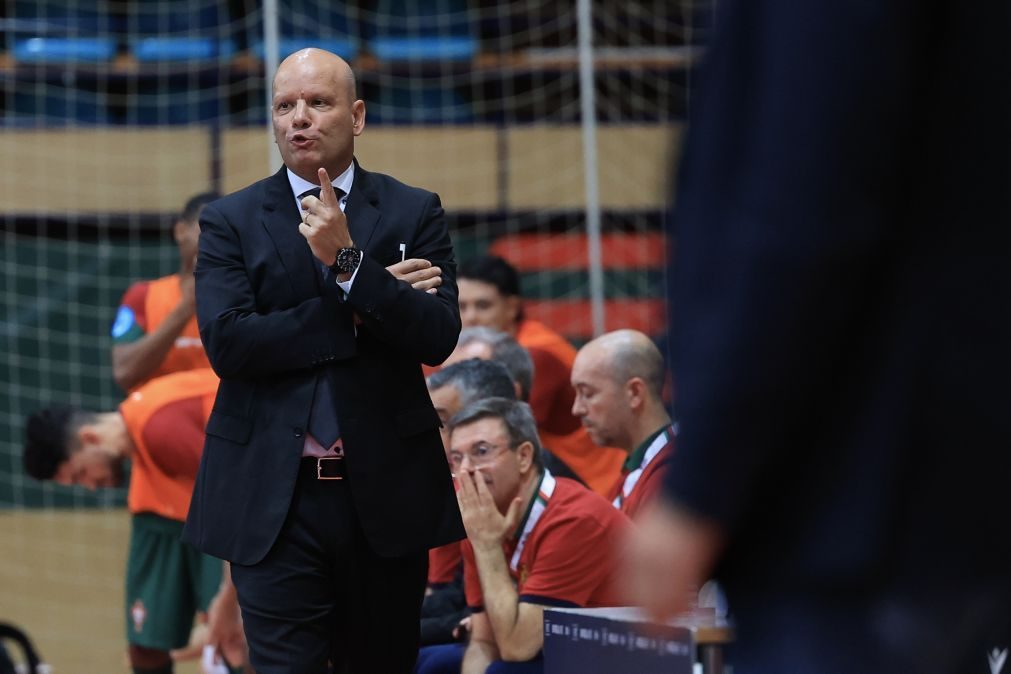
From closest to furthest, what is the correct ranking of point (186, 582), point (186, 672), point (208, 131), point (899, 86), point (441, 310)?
1. point (899, 86)
2. point (441, 310)
3. point (186, 582)
4. point (186, 672)
5. point (208, 131)

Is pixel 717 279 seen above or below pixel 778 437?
above

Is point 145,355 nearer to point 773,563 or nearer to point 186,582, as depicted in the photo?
point 186,582

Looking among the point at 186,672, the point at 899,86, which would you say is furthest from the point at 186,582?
the point at 899,86

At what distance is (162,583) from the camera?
559 centimetres

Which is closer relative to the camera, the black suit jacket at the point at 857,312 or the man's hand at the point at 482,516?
the black suit jacket at the point at 857,312

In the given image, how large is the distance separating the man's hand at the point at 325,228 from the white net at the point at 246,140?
5.35 metres

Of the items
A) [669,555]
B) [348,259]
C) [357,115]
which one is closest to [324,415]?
[348,259]

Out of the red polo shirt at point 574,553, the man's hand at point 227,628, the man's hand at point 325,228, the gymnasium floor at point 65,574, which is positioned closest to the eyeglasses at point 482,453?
the red polo shirt at point 574,553

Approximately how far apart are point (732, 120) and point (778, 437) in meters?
0.26

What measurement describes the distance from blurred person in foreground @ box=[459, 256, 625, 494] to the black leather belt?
2896 millimetres

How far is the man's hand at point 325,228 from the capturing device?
9.41ft

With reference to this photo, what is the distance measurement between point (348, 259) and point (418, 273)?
0.17 meters

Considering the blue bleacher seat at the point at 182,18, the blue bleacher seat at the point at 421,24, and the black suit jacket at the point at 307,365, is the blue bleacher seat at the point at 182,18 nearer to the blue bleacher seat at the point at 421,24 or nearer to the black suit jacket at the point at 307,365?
the blue bleacher seat at the point at 421,24

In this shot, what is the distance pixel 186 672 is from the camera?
23.9 feet
